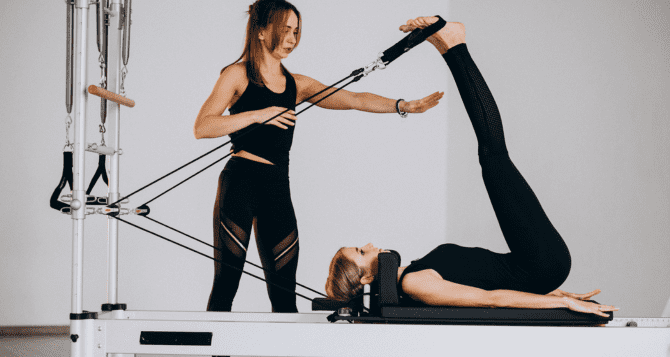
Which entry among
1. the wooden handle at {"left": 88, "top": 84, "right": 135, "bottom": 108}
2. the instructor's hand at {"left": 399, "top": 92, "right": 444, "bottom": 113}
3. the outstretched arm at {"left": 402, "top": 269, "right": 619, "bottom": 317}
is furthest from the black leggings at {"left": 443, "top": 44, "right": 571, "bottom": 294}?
the wooden handle at {"left": 88, "top": 84, "right": 135, "bottom": 108}

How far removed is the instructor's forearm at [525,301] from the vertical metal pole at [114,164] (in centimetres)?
136

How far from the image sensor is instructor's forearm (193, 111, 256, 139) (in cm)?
251

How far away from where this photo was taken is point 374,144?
338 centimetres

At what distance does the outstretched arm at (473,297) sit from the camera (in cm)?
149

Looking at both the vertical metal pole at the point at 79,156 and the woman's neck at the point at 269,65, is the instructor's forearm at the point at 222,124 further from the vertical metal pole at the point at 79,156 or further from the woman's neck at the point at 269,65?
the vertical metal pole at the point at 79,156

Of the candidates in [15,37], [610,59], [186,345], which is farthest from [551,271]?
[15,37]

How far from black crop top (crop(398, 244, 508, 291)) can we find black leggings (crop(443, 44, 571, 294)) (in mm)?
98

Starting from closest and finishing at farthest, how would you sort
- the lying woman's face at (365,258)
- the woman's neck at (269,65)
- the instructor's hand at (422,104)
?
the lying woman's face at (365,258) < the instructor's hand at (422,104) < the woman's neck at (269,65)

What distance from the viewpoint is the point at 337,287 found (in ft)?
6.15

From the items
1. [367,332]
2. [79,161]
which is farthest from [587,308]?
[79,161]

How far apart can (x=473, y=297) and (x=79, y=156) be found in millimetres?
1233

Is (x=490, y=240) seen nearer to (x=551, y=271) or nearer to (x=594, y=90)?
(x=594, y=90)

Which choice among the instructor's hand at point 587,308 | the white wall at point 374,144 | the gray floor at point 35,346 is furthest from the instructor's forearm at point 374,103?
the gray floor at point 35,346

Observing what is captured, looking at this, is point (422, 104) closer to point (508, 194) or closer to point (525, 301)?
point (508, 194)
